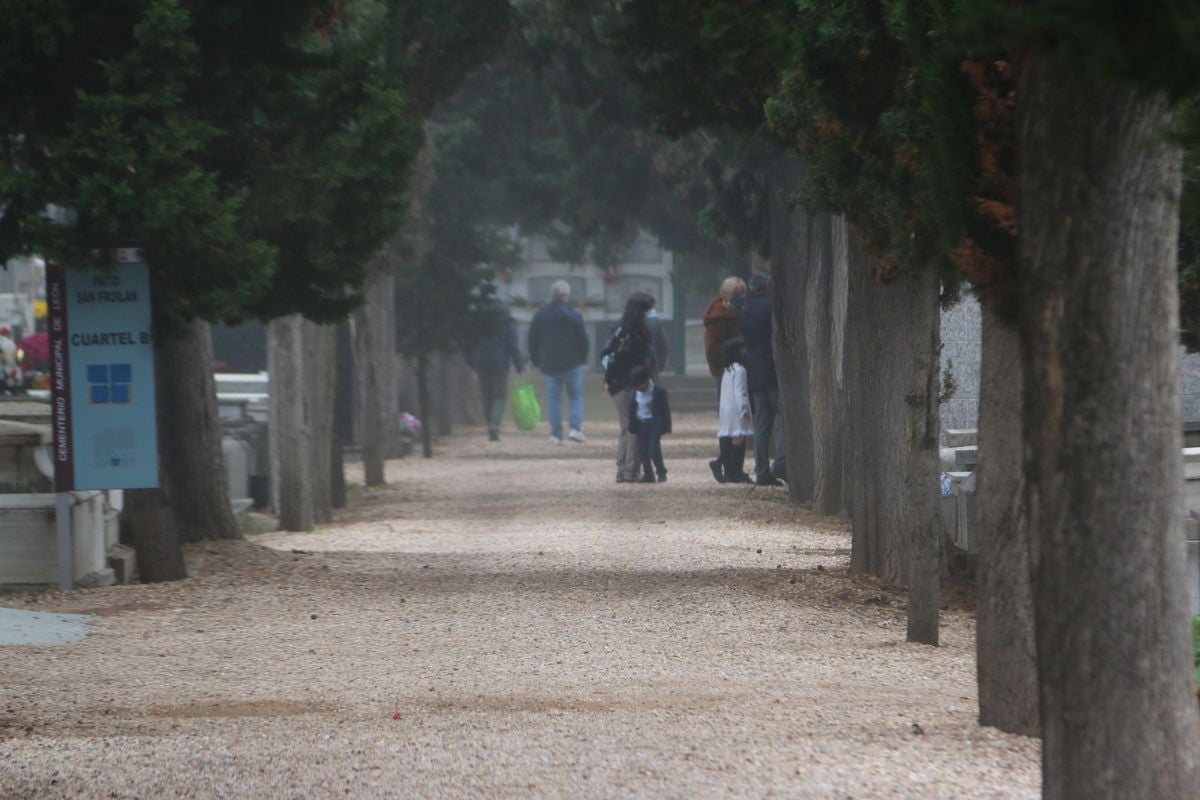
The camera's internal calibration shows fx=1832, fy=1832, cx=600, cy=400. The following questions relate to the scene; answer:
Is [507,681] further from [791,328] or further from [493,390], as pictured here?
[493,390]

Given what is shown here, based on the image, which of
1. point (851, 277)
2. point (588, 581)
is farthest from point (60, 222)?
point (851, 277)

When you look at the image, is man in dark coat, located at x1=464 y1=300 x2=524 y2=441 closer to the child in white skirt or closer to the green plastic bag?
the green plastic bag

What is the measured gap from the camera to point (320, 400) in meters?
16.5

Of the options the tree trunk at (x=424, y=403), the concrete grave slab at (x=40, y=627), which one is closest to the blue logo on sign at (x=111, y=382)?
the concrete grave slab at (x=40, y=627)

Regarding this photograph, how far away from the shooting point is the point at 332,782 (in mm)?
5434

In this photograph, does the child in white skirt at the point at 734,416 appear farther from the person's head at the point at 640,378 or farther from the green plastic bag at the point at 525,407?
the green plastic bag at the point at 525,407

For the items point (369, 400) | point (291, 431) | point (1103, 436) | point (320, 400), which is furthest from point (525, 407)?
point (1103, 436)

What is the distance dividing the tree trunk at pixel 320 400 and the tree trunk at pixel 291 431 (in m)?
0.46

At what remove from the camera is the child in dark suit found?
1980 cm

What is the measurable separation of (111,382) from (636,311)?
9903 millimetres

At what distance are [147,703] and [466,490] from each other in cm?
1294

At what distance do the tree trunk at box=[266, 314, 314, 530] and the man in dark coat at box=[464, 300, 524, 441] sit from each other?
12.4m

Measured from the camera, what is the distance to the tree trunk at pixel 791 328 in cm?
1720

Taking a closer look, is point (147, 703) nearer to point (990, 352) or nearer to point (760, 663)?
point (760, 663)
